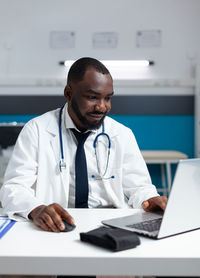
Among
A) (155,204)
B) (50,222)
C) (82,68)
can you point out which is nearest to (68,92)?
(82,68)

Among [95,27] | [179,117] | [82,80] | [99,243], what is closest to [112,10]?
[95,27]

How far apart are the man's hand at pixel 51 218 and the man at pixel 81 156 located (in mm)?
356

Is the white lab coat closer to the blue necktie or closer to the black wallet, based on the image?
the blue necktie

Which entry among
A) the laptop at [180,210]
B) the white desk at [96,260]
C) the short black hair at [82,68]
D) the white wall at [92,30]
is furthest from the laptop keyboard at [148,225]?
the white wall at [92,30]

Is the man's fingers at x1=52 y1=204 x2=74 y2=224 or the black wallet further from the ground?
the black wallet

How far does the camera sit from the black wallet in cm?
80

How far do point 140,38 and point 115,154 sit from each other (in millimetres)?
3038

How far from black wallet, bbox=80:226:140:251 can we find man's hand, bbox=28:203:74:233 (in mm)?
125

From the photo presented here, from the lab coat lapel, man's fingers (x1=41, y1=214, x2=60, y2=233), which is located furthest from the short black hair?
man's fingers (x1=41, y1=214, x2=60, y2=233)

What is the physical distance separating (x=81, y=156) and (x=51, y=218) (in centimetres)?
56

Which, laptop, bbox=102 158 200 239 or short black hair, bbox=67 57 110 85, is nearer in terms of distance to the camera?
laptop, bbox=102 158 200 239

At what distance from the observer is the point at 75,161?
5.03 ft

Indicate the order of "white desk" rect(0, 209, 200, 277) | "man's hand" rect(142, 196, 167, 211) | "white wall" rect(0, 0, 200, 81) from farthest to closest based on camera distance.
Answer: "white wall" rect(0, 0, 200, 81) < "man's hand" rect(142, 196, 167, 211) < "white desk" rect(0, 209, 200, 277)

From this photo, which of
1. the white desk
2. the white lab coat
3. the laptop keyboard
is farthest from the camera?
the white lab coat
